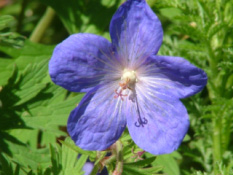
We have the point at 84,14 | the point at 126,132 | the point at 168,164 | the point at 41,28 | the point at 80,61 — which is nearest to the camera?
the point at 80,61

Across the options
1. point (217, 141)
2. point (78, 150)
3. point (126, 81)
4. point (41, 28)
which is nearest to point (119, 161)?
point (78, 150)

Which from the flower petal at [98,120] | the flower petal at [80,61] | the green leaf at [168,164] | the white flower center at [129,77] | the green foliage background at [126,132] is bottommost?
the green leaf at [168,164]

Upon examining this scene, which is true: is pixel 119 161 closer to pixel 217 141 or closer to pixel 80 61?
pixel 80 61

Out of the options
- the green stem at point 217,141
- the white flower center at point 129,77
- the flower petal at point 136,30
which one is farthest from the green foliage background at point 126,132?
the flower petal at point 136,30

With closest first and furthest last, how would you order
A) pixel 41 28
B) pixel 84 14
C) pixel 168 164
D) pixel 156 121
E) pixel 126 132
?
pixel 156 121, pixel 126 132, pixel 168 164, pixel 84 14, pixel 41 28

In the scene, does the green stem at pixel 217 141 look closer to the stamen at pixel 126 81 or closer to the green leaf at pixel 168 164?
the green leaf at pixel 168 164

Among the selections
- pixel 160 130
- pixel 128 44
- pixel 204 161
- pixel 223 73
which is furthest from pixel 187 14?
pixel 204 161

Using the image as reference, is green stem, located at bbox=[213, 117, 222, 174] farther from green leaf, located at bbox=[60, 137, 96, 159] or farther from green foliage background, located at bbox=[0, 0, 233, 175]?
green leaf, located at bbox=[60, 137, 96, 159]

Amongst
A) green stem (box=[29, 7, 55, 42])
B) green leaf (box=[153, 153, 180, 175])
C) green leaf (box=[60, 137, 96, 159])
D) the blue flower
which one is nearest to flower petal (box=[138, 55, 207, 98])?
the blue flower

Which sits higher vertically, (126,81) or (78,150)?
(126,81)
